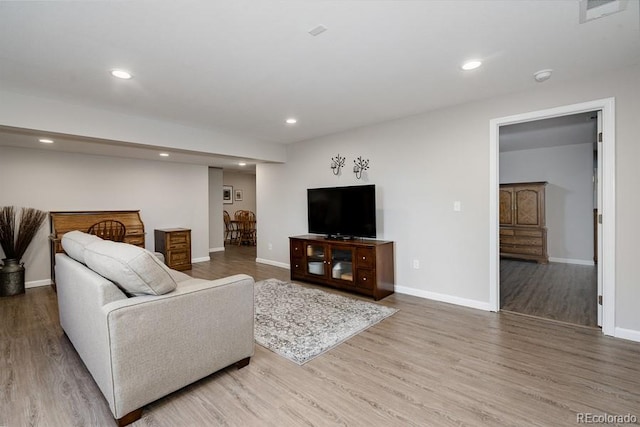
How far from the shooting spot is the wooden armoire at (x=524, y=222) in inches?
234

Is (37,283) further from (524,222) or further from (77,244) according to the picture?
(524,222)

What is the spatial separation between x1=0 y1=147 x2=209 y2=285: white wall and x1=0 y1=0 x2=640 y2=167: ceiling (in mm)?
2135

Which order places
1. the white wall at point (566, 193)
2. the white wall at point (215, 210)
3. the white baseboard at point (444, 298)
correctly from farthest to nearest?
the white wall at point (215, 210), the white wall at point (566, 193), the white baseboard at point (444, 298)

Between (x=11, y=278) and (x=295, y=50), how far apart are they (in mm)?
4791

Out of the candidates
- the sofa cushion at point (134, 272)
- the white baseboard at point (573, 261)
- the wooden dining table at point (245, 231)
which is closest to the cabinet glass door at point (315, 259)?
the sofa cushion at point (134, 272)

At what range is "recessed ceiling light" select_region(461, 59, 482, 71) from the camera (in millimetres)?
2404

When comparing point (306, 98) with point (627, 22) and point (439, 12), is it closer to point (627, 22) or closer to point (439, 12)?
point (439, 12)

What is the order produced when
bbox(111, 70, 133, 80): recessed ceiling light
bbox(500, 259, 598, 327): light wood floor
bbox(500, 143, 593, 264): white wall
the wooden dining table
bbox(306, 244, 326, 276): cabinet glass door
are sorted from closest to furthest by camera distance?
1. bbox(111, 70, 133, 80): recessed ceiling light
2. bbox(500, 259, 598, 327): light wood floor
3. bbox(306, 244, 326, 276): cabinet glass door
4. bbox(500, 143, 593, 264): white wall
5. the wooden dining table

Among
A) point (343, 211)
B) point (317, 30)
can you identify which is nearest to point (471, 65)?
point (317, 30)

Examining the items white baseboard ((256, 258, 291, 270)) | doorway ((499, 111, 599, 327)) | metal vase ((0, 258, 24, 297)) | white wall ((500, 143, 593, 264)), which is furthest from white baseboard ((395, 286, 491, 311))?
metal vase ((0, 258, 24, 297))

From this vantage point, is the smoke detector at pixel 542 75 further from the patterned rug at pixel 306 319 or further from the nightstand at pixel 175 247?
the nightstand at pixel 175 247

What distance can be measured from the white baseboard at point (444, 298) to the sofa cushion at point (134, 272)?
300 cm

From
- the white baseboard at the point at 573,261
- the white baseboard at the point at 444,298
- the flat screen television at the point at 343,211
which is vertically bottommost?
the white baseboard at the point at 444,298

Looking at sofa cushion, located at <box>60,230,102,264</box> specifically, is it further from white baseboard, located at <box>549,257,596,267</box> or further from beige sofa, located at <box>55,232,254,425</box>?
white baseboard, located at <box>549,257,596,267</box>
